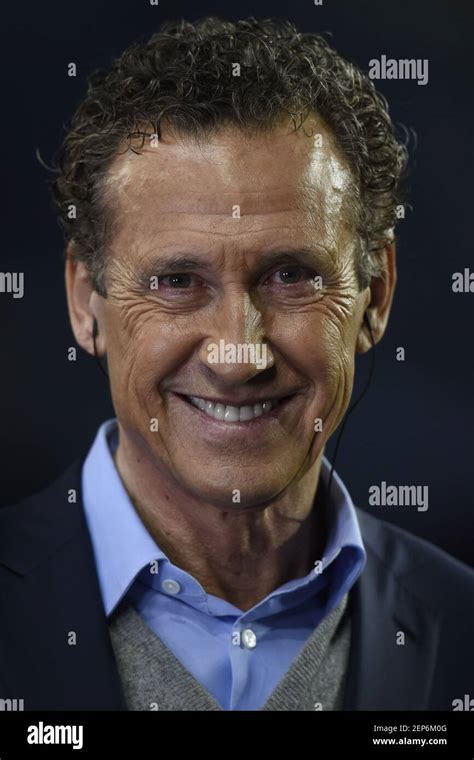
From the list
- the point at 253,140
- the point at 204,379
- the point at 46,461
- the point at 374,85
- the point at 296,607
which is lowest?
the point at 296,607

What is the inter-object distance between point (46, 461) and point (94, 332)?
23 centimetres

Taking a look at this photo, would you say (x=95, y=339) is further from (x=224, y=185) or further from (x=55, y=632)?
(x=55, y=632)

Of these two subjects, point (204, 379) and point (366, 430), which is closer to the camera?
point (204, 379)

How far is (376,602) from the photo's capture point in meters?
1.63

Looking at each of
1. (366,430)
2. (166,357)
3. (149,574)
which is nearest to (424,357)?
(366,430)

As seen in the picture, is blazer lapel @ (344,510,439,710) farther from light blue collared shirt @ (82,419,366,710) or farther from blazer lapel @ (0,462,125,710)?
blazer lapel @ (0,462,125,710)

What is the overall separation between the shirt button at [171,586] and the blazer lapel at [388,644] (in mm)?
279

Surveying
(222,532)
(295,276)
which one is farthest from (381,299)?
(222,532)

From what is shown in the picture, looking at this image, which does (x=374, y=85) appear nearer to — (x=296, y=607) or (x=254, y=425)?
(x=254, y=425)

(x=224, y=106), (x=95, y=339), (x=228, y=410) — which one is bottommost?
(x=228, y=410)

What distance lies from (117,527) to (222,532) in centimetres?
16

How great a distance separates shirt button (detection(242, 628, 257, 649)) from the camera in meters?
1.56

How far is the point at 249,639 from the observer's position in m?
1.56

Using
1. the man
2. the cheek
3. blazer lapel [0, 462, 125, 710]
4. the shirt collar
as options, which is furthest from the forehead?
blazer lapel [0, 462, 125, 710]
